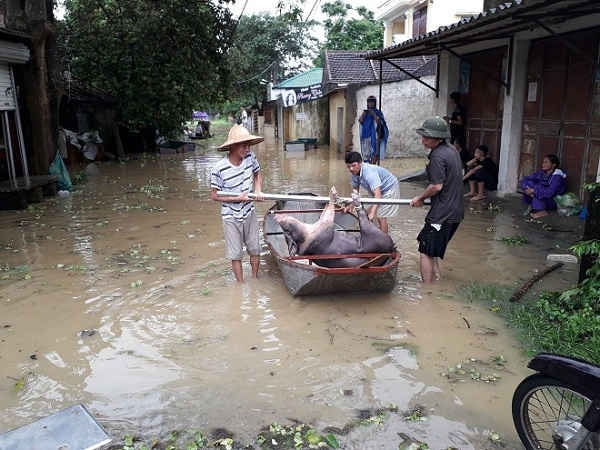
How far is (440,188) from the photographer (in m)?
5.14

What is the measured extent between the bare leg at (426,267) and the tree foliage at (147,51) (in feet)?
43.5

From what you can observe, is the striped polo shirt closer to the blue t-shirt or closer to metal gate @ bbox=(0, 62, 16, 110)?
the blue t-shirt

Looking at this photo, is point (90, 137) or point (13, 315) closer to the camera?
point (13, 315)

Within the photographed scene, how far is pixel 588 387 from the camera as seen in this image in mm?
2387

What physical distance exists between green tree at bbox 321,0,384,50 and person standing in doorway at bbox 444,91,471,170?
71.5ft

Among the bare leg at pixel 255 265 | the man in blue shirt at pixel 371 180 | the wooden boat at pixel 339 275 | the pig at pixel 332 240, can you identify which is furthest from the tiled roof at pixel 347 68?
the wooden boat at pixel 339 275

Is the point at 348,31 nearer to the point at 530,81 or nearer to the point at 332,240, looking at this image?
the point at 530,81

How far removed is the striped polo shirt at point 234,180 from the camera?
18.1 ft

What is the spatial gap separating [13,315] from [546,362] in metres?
4.90

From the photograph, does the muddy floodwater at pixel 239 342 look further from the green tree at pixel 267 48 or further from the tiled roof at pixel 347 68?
the green tree at pixel 267 48

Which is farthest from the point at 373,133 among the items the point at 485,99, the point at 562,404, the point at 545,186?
the point at 562,404

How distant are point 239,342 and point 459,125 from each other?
8.44 m

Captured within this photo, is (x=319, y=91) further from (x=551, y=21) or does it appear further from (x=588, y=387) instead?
(x=588, y=387)

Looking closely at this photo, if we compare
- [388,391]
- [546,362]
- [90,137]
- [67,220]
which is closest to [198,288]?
[388,391]
